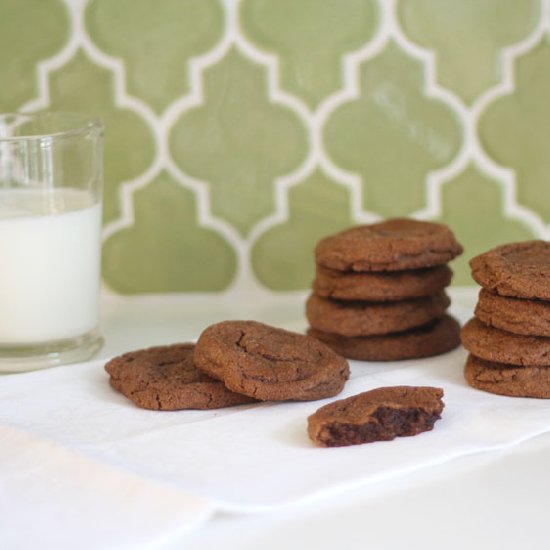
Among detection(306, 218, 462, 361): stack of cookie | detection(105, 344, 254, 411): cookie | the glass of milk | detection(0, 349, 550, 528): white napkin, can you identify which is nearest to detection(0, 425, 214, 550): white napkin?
detection(0, 349, 550, 528): white napkin

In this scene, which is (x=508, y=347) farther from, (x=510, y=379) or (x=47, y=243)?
(x=47, y=243)

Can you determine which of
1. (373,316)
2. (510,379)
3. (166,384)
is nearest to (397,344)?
(373,316)

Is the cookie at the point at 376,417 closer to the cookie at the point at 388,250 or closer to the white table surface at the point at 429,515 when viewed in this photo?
the white table surface at the point at 429,515

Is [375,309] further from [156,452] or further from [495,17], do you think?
[495,17]

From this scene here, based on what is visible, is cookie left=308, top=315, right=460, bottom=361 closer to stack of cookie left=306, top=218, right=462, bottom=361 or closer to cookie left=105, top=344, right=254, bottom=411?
stack of cookie left=306, top=218, right=462, bottom=361

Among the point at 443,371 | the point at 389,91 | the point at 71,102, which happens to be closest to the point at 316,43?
the point at 389,91

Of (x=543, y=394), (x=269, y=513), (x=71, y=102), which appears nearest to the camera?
(x=269, y=513)

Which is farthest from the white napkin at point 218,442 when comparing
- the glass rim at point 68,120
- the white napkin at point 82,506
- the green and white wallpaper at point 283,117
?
the green and white wallpaper at point 283,117
